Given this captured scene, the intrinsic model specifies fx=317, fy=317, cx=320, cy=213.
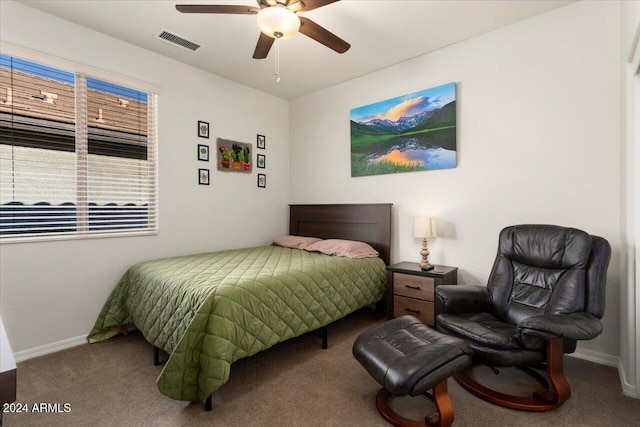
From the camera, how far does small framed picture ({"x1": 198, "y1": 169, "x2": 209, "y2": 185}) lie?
3.69m

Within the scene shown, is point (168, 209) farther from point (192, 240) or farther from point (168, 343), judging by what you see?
point (168, 343)

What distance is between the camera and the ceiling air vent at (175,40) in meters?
2.94

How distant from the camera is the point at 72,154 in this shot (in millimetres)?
2818

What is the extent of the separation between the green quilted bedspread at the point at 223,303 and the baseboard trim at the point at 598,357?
Answer: 169cm

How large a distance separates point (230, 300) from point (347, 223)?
2197 mm

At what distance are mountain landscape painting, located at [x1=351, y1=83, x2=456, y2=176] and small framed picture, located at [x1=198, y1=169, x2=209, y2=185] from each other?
1.76 metres

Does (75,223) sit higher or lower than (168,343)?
higher

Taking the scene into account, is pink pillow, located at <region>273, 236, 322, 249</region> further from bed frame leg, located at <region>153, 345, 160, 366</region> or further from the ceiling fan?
the ceiling fan

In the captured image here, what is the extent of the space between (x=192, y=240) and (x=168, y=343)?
1634mm

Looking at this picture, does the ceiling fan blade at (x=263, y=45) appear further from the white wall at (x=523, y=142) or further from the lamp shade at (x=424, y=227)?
the lamp shade at (x=424, y=227)

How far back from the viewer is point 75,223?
283cm

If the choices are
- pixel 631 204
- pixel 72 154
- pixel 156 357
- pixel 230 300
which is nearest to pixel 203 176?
pixel 72 154

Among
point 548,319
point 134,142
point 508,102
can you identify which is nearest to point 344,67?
point 508,102

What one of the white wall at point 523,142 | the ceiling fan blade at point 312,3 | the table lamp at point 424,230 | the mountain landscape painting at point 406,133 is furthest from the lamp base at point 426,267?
the ceiling fan blade at point 312,3
